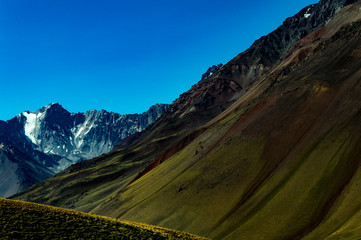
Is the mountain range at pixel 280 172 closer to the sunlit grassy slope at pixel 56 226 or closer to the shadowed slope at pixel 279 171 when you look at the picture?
the shadowed slope at pixel 279 171

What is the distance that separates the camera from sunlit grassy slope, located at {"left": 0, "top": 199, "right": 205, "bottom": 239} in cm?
3766

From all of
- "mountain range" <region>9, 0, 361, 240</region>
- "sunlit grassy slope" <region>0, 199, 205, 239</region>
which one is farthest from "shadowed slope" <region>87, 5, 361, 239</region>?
"sunlit grassy slope" <region>0, 199, 205, 239</region>

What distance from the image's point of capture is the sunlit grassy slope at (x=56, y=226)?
37656mm

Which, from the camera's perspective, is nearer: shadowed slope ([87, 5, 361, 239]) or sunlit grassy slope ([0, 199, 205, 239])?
sunlit grassy slope ([0, 199, 205, 239])

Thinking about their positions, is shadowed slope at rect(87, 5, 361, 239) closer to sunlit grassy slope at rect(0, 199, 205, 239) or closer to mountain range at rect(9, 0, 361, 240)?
mountain range at rect(9, 0, 361, 240)

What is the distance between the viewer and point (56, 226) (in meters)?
40.6

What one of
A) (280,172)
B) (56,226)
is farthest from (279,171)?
(56,226)

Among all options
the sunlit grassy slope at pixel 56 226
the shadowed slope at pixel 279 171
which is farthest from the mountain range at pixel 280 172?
the sunlit grassy slope at pixel 56 226

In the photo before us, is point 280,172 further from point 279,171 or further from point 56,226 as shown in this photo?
point 56,226

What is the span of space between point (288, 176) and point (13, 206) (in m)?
68.4

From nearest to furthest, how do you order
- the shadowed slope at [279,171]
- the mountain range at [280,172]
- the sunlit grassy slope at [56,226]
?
the sunlit grassy slope at [56,226], the mountain range at [280,172], the shadowed slope at [279,171]

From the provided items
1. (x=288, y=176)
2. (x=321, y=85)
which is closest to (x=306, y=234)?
(x=288, y=176)

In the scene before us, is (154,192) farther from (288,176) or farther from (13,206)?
(13,206)

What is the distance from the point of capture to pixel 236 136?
123562 millimetres
